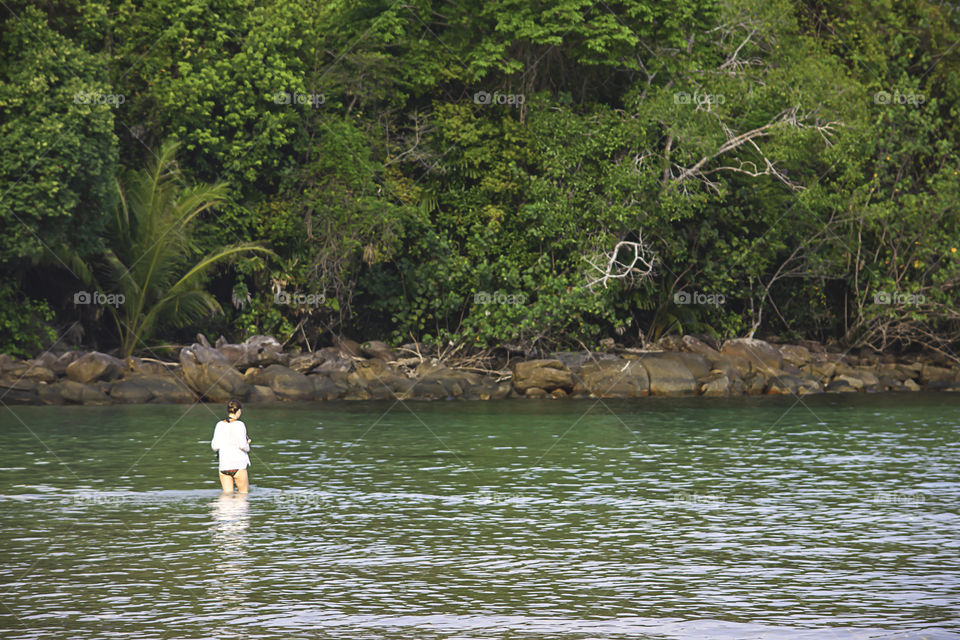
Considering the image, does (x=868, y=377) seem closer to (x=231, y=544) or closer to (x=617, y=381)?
(x=617, y=381)

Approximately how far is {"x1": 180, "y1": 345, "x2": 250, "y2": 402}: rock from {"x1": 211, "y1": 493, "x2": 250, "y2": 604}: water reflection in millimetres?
13888

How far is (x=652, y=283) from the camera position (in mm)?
35688

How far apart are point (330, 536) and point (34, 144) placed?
18.4m

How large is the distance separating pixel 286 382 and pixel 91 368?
460 cm

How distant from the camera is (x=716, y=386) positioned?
3344 centimetres

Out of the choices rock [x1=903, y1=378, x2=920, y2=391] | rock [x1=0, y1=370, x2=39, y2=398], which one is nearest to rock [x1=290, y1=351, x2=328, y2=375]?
rock [x1=0, y1=370, x2=39, y2=398]

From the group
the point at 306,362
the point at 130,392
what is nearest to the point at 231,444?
the point at 130,392

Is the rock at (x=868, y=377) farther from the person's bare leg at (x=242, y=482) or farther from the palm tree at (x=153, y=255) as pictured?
the person's bare leg at (x=242, y=482)

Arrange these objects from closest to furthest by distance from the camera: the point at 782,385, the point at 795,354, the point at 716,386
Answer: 1. the point at 716,386
2. the point at 782,385
3. the point at 795,354

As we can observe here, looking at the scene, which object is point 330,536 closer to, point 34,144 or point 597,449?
point 597,449

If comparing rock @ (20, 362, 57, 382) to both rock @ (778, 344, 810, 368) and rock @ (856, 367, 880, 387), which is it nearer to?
rock @ (778, 344, 810, 368)

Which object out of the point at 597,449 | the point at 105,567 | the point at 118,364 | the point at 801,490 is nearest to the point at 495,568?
the point at 105,567

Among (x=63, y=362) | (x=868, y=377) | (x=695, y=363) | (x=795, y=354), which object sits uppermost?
(x=63, y=362)

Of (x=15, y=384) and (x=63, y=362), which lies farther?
(x=63, y=362)
